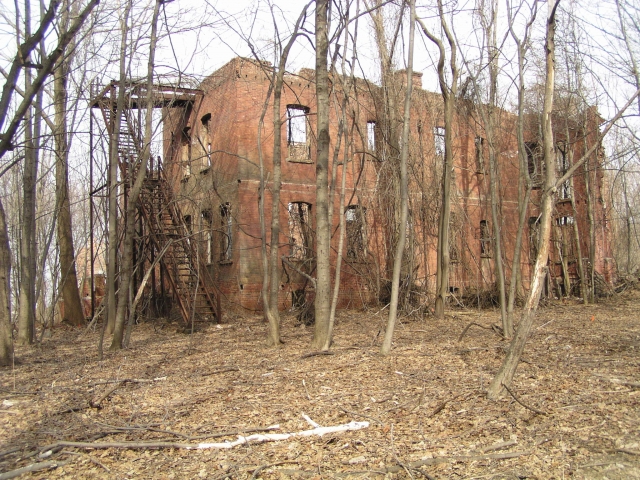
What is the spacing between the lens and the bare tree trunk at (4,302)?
8742mm

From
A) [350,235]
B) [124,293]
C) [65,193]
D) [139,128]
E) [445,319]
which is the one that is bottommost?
[445,319]

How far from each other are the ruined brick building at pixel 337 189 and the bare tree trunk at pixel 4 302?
713 centimetres

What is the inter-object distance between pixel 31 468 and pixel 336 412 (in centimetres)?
294

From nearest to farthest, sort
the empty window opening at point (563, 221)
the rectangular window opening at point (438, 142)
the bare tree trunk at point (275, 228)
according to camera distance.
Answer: the bare tree trunk at point (275, 228), the rectangular window opening at point (438, 142), the empty window opening at point (563, 221)

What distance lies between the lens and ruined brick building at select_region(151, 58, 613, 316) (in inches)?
705

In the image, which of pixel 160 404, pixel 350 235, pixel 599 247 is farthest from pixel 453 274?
pixel 160 404

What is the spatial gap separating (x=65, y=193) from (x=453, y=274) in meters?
14.1

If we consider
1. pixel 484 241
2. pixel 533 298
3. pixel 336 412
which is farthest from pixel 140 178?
pixel 484 241

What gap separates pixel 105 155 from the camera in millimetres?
11961

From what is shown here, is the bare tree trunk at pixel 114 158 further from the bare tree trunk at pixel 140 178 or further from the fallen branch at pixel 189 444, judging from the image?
the fallen branch at pixel 189 444

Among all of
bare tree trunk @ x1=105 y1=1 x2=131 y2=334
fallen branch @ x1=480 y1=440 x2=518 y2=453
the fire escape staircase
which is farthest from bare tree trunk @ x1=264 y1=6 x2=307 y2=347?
fallen branch @ x1=480 y1=440 x2=518 y2=453

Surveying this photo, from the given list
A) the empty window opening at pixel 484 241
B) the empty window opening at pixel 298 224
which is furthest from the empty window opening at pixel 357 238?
the empty window opening at pixel 484 241

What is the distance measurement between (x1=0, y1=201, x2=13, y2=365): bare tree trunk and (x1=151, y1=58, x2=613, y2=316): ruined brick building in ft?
23.4

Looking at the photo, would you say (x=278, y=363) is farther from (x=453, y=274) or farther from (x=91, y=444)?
(x=453, y=274)
